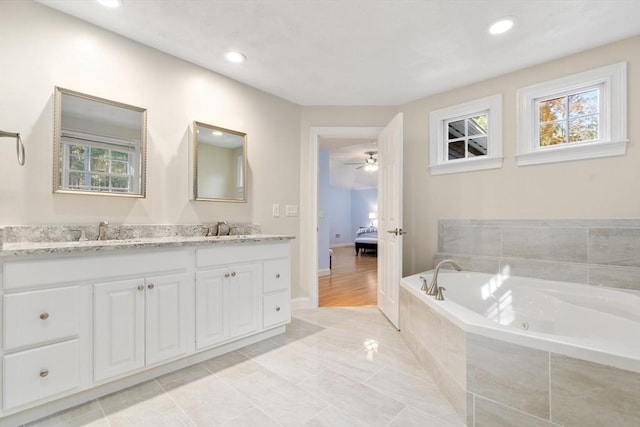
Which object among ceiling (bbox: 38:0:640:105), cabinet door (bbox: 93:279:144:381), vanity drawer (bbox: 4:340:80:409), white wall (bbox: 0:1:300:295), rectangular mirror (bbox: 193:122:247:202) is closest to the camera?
vanity drawer (bbox: 4:340:80:409)

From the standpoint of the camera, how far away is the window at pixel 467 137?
2799 millimetres

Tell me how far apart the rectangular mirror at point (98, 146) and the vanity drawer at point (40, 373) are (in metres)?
0.97

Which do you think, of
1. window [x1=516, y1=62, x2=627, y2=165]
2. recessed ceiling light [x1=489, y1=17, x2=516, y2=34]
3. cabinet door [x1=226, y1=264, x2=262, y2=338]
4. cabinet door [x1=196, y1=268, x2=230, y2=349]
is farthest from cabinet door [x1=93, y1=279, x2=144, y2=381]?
window [x1=516, y1=62, x2=627, y2=165]

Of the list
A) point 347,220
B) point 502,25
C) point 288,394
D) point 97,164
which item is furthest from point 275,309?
point 347,220

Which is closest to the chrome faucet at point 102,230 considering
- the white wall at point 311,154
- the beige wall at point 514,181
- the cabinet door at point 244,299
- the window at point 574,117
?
the cabinet door at point 244,299

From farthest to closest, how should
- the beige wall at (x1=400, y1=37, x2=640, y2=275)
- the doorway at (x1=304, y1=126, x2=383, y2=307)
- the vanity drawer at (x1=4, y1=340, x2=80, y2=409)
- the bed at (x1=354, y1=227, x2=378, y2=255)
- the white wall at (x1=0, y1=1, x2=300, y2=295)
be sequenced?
the bed at (x1=354, y1=227, x2=378, y2=255) < the doorway at (x1=304, y1=126, x2=383, y2=307) < the beige wall at (x1=400, y1=37, x2=640, y2=275) < the white wall at (x1=0, y1=1, x2=300, y2=295) < the vanity drawer at (x1=4, y1=340, x2=80, y2=409)

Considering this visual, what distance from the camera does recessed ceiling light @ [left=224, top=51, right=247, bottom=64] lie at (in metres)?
2.38

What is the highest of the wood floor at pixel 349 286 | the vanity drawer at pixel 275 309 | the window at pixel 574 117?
the window at pixel 574 117

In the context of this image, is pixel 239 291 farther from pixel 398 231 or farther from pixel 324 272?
pixel 324 272

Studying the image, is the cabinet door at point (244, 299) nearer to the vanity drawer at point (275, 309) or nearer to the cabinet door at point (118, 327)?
the vanity drawer at point (275, 309)

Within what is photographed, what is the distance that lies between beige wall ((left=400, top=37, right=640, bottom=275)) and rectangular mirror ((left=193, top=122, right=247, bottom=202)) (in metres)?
1.91

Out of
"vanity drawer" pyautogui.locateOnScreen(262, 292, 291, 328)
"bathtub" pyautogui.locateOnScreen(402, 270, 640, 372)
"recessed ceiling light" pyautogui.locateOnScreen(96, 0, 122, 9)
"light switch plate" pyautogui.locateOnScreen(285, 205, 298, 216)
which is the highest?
"recessed ceiling light" pyautogui.locateOnScreen(96, 0, 122, 9)

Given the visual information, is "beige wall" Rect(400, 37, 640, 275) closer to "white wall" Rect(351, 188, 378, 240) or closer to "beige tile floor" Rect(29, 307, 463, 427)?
"beige tile floor" Rect(29, 307, 463, 427)

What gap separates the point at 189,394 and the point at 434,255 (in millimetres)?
2533
